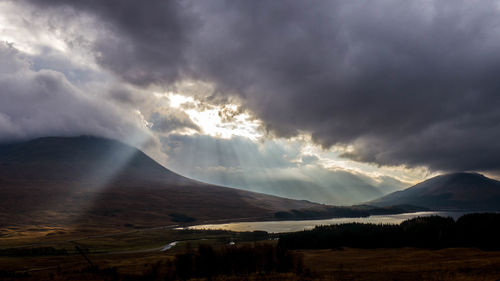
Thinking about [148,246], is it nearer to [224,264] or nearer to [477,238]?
[224,264]

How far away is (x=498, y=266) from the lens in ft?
227

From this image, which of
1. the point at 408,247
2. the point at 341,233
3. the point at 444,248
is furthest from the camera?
the point at 341,233

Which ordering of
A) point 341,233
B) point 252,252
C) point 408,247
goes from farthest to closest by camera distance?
point 341,233, point 408,247, point 252,252

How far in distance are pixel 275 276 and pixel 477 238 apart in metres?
93.0

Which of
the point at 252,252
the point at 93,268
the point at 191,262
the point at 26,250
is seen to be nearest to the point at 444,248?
the point at 252,252

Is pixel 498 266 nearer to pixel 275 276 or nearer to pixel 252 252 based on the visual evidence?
pixel 275 276

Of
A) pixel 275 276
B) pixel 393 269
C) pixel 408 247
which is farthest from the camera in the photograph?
pixel 408 247

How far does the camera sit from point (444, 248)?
11988 cm

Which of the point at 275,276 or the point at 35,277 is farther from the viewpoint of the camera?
the point at 35,277

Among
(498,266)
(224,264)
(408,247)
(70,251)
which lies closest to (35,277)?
(224,264)

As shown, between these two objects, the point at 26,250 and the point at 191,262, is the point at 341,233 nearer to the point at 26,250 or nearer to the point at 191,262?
the point at 191,262

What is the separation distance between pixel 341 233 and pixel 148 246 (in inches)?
3728

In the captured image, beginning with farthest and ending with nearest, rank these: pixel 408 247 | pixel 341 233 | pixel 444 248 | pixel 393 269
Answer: pixel 341 233, pixel 408 247, pixel 444 248, pixel 393 269

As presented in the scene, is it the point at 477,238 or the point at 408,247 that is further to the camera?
the point at 408,247
